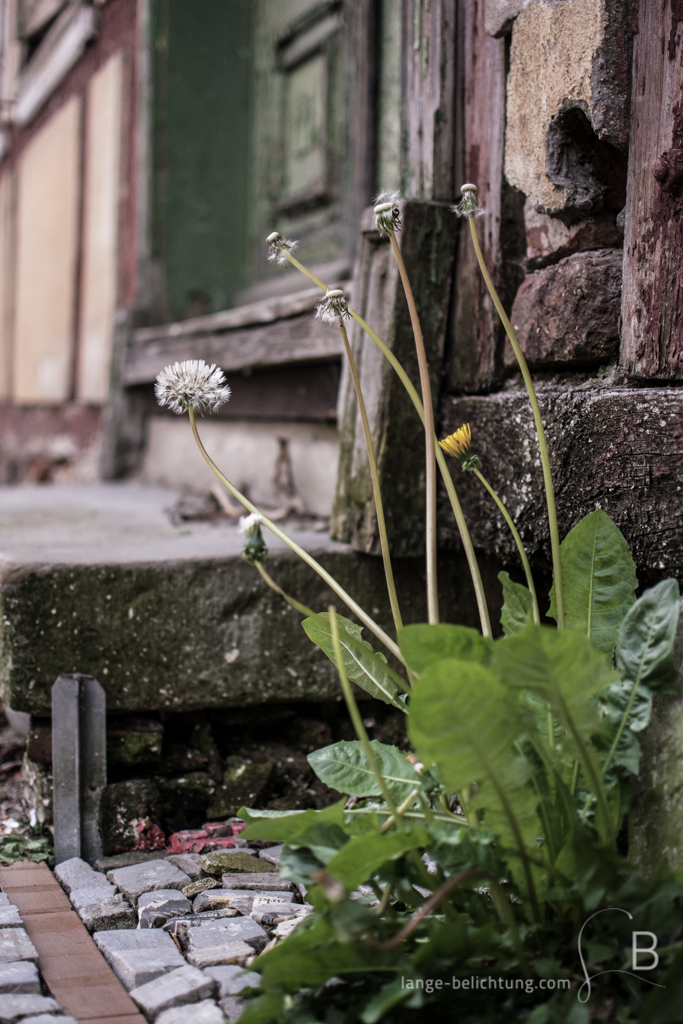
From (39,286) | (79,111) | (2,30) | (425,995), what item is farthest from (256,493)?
(2,30)

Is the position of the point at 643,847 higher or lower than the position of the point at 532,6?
lower

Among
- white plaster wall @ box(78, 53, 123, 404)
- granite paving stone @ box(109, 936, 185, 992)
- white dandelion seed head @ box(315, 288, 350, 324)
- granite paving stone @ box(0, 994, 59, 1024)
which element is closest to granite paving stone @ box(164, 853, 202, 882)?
granite paving stone @ box(109, 936, 185, 992)

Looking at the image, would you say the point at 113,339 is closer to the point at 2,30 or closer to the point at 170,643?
the point at 170,643

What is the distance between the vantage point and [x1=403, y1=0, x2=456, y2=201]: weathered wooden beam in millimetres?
1862

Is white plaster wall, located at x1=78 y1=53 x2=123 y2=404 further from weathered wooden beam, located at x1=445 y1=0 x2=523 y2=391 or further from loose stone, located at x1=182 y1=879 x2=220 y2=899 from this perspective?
loose stone, located at x1=182 y1=879 x2=220 y2=899

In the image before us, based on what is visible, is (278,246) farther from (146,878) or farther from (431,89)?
(146,878)

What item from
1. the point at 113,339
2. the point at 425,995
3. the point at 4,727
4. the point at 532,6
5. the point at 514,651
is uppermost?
the point at 532,6

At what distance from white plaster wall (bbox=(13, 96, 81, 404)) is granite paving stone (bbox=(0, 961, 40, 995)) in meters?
4.30

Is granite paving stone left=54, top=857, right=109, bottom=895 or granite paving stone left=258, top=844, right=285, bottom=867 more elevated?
granite paving stone left=258, top=844, right=285, bottom=867

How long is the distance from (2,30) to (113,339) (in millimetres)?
4567

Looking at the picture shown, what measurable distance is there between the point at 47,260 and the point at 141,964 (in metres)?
5.39

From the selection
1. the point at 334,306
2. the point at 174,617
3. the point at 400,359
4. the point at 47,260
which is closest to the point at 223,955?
the point at 174,617

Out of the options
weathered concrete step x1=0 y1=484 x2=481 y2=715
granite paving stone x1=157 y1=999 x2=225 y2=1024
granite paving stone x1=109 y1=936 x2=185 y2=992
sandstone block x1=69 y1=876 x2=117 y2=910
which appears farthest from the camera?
weathered concrete step x1=0 y1=484 x2=481 y2=715

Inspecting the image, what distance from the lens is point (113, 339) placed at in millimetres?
4113
